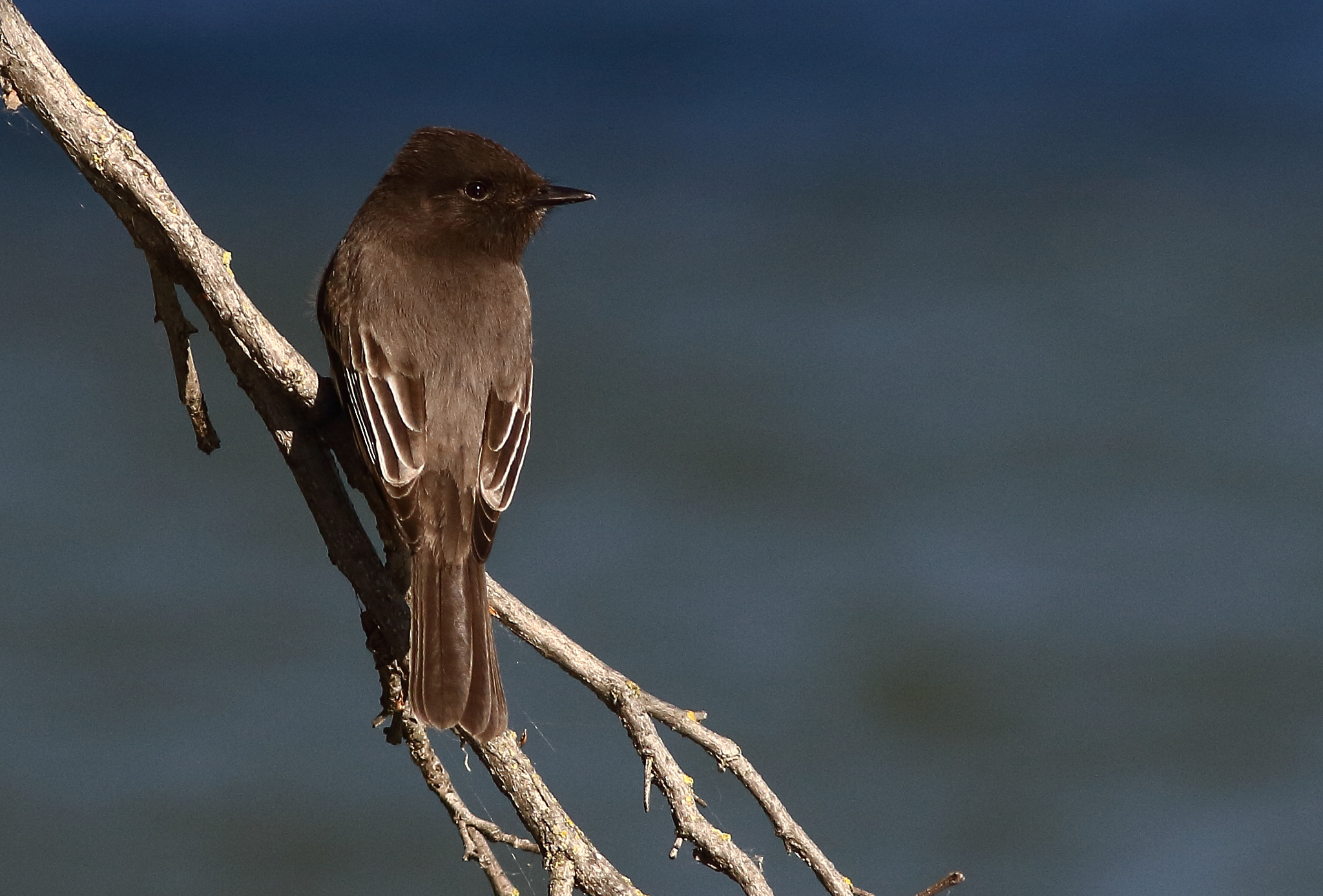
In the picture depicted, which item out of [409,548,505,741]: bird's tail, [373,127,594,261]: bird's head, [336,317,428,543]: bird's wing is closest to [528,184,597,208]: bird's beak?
[373,127,594,261]: bird's head

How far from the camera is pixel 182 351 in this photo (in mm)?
3645

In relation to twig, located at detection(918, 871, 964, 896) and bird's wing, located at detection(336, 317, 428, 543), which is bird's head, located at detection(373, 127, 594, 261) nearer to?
bird's wing, located at detection(336, 317, 428, 543)

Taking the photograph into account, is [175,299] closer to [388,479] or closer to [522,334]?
[388,479]

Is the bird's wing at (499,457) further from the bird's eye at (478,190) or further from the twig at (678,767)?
the bird's eye at (478,190)

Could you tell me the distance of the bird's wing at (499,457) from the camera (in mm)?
4062

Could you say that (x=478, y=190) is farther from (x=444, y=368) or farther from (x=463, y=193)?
(x=444, y=368)

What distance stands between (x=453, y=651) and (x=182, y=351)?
3.21 ft

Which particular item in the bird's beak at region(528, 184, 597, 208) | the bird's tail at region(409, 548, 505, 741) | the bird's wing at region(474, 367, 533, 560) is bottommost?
the bird's tail at region(409, 548, 505, 741)

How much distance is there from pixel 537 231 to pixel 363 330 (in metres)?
0.99

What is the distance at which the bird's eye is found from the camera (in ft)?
16.6

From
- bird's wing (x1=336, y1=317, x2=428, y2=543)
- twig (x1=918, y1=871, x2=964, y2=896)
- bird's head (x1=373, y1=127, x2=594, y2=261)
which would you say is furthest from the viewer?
bird's head (x1=373, y1=127, x2=594, y2=261)

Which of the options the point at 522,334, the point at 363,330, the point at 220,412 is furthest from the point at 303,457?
the point at 220,412

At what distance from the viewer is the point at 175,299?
3.62 meters

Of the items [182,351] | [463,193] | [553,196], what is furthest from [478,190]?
[182,351]
